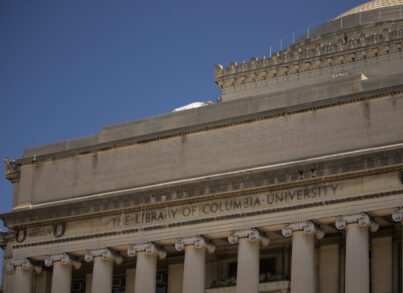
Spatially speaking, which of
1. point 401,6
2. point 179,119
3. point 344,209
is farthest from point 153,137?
point 401,6

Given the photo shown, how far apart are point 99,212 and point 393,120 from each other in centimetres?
1622

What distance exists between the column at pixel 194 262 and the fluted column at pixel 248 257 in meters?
1.87

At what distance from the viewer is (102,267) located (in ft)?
216

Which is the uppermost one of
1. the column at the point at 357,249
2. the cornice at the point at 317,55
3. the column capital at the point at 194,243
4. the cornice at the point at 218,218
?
the cornice at the point at 317,55

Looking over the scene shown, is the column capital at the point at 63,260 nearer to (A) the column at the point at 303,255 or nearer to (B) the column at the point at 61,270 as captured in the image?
(B) the column at the point at 61,270

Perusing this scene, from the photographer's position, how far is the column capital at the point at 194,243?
6269cm

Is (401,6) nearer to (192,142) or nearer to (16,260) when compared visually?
(192,142)

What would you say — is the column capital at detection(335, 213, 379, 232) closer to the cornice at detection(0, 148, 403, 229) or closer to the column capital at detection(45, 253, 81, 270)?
the cornice at detection(0, 148, 403, 229)

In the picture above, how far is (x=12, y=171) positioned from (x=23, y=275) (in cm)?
706

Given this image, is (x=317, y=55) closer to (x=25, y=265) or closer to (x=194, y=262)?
(x=194, y=262)

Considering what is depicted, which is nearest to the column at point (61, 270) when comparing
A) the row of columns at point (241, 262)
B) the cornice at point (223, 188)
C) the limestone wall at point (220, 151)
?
the row of columns at point (241, 262)

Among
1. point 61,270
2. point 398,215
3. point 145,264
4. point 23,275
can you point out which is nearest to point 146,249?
point 145,264

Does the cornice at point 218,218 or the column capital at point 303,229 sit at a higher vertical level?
the cornice at point 218,218

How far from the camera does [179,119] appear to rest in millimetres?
66875
